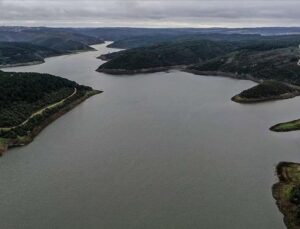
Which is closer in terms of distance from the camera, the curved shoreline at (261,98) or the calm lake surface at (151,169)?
the calm lake surface at (151,169)

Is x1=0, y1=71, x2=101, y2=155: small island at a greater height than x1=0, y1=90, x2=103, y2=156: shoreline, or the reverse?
x1=0, y1=71, x2=101, y2=155: small island

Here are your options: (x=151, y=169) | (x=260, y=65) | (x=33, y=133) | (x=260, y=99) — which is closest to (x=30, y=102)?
(x=33, y=133)

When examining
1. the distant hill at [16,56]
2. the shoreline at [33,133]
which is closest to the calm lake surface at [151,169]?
the shoreline at [33,133]

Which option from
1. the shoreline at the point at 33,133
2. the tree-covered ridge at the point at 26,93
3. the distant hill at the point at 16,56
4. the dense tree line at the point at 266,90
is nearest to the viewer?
the shoreline at the point at 33,133

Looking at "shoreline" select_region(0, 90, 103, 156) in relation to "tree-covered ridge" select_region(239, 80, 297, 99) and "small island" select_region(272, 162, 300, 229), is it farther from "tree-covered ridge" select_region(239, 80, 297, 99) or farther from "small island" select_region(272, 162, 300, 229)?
"tree-covered ridge" select_region(239, 80, 297, 99)

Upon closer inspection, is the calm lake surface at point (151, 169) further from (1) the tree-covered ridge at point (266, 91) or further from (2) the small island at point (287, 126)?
(1) the tree-covered ridge at point (266, 91)

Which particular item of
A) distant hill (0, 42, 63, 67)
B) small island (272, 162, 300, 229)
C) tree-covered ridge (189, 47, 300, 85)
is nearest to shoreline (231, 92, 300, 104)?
tree-covered ridge (189, 47, 300, 85)
